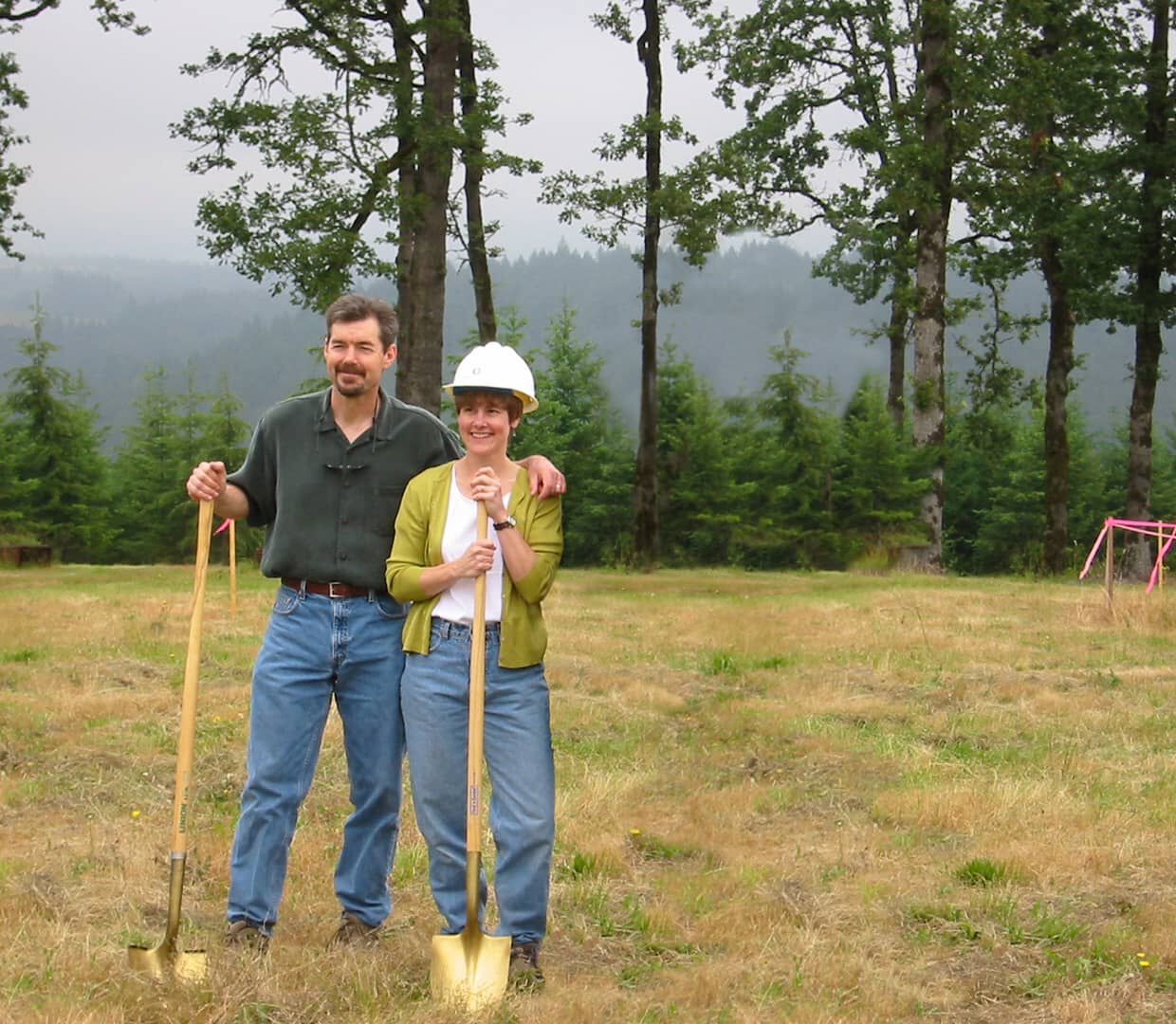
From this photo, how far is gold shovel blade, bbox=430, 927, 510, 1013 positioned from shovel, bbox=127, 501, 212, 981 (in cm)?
72

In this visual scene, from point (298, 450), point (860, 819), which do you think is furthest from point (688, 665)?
point (298, 450)

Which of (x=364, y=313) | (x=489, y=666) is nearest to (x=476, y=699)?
(x=489, y=666)

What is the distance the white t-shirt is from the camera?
471 cm

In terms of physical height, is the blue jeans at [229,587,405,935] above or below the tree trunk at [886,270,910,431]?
below

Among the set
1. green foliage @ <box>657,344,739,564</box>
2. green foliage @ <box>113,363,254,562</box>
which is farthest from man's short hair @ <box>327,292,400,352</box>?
green foliage @ <box>113,363,254,562</box>

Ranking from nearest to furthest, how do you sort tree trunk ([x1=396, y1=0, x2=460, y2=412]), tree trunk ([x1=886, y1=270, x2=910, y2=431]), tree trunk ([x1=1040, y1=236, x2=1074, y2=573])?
tree trunk ([x1=396, y1=0, x2=460, y2=412]) < tree trunk ([x1=1040, y1=236, x2=1074, y2=573]) < tree trunk ([x1=886, y1=270, x2=910, y2=431])

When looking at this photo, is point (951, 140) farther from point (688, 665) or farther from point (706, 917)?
point (706, 917)

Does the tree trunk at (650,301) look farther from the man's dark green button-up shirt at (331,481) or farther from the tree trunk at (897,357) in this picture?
the man's dark green button-up shirt at (331,481)

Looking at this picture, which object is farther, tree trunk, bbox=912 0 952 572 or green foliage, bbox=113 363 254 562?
green foliage, bbox=113 363 254 562

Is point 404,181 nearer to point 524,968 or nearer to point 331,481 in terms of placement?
point 331,481


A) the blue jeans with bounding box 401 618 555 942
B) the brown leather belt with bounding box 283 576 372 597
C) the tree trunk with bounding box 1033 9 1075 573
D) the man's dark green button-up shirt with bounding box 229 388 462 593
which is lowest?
the blue jeans with bounding box 401 618 555 942

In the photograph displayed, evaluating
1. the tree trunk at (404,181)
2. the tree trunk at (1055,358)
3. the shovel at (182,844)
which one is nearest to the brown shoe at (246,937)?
the shovel at (182,844)

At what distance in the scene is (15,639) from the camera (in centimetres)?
1442

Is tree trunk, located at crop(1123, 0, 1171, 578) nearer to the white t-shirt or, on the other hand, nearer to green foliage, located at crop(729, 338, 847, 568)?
green foliage, located at crop(729, 338, 847, 568)
